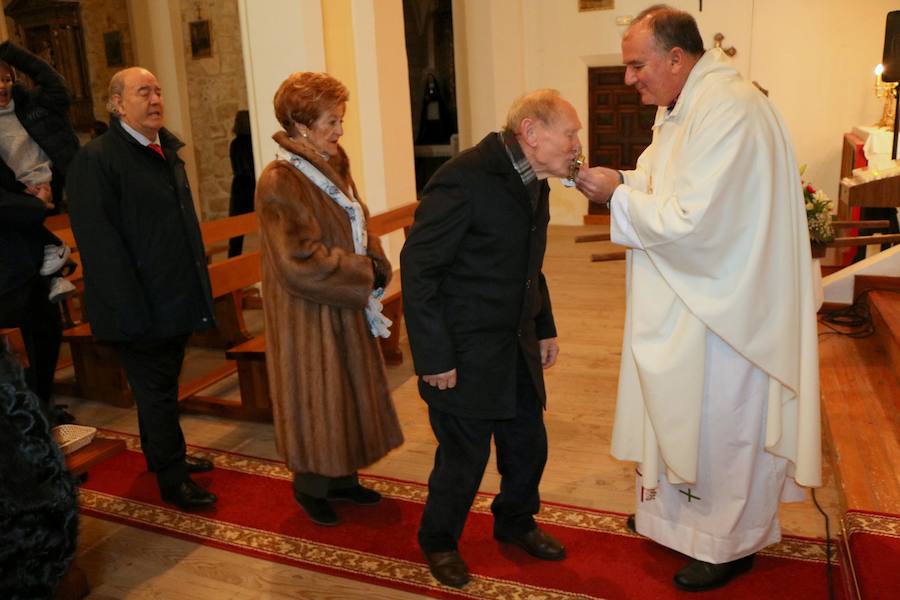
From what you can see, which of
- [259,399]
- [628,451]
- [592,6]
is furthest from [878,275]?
[592,6]

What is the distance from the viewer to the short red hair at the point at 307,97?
2779 mm

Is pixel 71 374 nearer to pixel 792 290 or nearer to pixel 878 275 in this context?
pixel 792 290

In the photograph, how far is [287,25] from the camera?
550 cm

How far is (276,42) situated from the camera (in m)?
5.57

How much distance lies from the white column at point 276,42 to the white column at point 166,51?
345 cm

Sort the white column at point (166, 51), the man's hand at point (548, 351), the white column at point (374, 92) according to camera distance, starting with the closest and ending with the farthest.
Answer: the man's hand at point (548, 351) → the white column at point (374, 92) → the white column at point (166, 51)

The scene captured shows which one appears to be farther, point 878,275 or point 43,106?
point 878,275

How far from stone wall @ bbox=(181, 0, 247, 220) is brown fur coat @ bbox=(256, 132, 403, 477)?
6.45 m

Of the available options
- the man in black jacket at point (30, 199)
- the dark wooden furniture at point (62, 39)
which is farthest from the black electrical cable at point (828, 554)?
the dark wooden furniture at point (62, 39)

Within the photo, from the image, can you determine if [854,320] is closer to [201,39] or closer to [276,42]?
[276,42]

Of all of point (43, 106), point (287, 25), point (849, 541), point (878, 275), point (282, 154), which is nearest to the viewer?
point (849, 541)

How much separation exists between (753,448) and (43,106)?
3.39 m

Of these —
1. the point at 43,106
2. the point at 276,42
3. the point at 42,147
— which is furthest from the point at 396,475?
the point at 276,42

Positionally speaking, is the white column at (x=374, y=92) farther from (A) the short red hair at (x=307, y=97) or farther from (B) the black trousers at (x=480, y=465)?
(B) the black trousers at (x=480, y=465)
